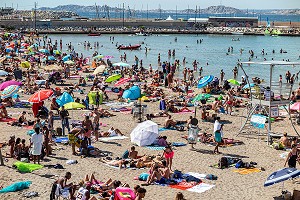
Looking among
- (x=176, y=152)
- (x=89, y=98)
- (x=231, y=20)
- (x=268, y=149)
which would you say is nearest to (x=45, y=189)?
(x=176, y=152)

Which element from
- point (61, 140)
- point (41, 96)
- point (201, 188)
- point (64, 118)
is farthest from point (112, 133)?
point (201, 188)

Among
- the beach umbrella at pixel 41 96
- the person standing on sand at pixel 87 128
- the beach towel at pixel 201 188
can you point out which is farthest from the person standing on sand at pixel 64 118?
the beach towel at pixel 201 188

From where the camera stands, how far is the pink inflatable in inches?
408

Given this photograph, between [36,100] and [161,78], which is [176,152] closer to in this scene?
[36,100]

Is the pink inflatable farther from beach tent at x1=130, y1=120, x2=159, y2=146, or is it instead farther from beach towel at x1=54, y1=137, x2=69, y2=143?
beach towel at x1=54, y1=137, x2=69, y2=143

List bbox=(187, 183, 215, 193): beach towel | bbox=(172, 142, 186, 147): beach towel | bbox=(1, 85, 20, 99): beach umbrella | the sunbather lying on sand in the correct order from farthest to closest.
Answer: bbox=(1, 85, 20, 99): beach umbrella
the sunbather lying on sand
bbox=(172, 142, 186, 147): beach towel
bbox=(187, 183, 215, 193): beach towel

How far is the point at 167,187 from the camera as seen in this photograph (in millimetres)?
12227

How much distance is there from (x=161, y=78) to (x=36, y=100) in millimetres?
15961

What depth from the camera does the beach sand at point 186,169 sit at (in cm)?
1188

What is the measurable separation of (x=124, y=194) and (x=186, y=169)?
12.2 feet

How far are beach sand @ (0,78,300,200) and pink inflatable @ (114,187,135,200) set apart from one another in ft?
3.70

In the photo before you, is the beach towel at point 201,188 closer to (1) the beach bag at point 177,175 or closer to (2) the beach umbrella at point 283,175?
(1) the beach bag at point 177,175

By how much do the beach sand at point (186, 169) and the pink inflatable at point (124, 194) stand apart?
3.70 feet

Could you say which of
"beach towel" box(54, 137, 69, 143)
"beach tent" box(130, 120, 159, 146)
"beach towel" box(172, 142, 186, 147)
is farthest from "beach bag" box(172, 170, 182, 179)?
"beach towel" box(54, 137, 69, 143)
